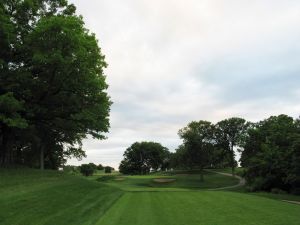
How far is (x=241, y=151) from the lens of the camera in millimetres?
78188

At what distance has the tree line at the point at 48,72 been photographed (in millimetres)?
26812

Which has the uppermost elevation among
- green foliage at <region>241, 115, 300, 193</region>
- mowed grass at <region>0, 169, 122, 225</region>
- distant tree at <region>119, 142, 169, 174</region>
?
distant tree at <region>119, 142, 169, 174</region>

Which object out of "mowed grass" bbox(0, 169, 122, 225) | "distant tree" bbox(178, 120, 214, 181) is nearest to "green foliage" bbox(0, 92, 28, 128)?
"mowed grass" bbox(0, 169, 122, 225)

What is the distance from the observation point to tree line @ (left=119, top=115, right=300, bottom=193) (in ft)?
143

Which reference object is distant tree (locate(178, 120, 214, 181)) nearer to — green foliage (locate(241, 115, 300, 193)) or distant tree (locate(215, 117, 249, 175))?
distant tree (locate(215, 117, 249, 175))

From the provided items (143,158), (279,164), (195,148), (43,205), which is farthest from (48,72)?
(143,158)

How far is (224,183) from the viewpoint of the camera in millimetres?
74625

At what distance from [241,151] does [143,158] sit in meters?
72.8

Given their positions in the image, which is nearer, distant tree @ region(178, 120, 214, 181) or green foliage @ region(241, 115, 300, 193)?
green foliage @ region(241, 115, 300, 193)

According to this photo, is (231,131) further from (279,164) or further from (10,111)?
(10,111)

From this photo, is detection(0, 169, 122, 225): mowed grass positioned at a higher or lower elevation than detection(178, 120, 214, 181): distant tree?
lower

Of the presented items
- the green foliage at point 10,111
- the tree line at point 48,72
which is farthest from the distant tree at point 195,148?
the green foliage at point 10,111

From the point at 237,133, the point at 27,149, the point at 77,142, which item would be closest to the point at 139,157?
the point at 237,133

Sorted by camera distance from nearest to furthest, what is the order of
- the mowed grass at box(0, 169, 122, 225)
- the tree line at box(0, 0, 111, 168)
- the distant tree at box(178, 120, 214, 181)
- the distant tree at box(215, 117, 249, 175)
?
1. the mowed grass at box(0, 169, 122, 225)
2. the tree line at box(0, 0, 111, 168)
3. the distant tree at box(178, 120, 214, 181)
4. the distant tree at box(215, 117, 249, 175)
